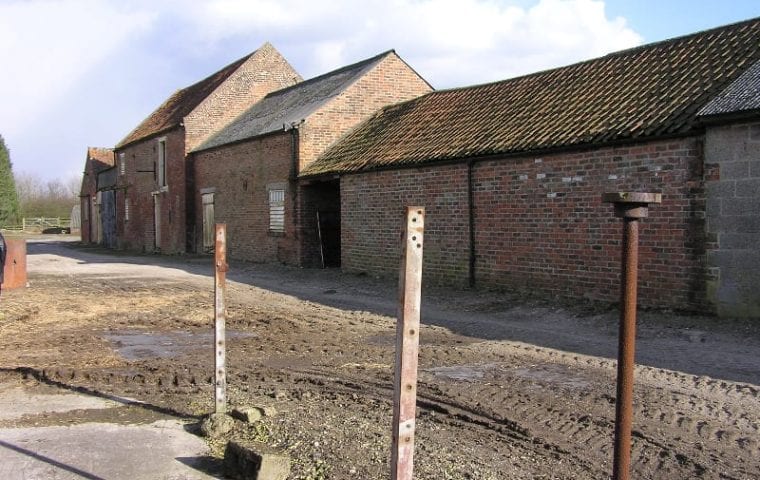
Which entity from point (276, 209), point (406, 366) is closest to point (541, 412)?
point (406, 366)

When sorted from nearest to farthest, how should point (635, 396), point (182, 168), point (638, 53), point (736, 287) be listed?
1. point (635, 396)
2. point (736, 287)
3. point (638, 53)
4. point (182, 168)

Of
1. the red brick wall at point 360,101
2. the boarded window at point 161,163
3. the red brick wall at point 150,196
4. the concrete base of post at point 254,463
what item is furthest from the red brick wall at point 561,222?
the boarded window at point 161,163

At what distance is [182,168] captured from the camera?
28.2m

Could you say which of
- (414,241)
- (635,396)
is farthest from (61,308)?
(414,241)

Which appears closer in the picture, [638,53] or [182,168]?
[638,53]

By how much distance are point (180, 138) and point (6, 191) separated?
42854 millimetres

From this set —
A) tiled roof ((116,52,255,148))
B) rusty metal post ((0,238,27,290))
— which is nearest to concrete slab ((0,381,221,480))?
rusty metal post ((0,238,27,290))

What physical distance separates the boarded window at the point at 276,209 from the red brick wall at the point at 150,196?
26.0 feet

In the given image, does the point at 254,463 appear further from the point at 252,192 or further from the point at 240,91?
the point at 240,91

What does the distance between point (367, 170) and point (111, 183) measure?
27322 mm

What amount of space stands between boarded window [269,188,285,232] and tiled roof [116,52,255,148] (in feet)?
28.8

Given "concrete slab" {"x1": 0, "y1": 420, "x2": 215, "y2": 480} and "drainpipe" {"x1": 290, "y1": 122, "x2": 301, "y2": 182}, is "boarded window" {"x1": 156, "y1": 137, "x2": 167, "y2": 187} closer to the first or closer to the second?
"drainpipe" {"x1": 290, "y1": 122, "x2": 301, "y2": 182}

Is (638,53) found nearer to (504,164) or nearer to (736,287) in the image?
(504,164)

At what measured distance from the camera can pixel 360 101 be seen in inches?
846
